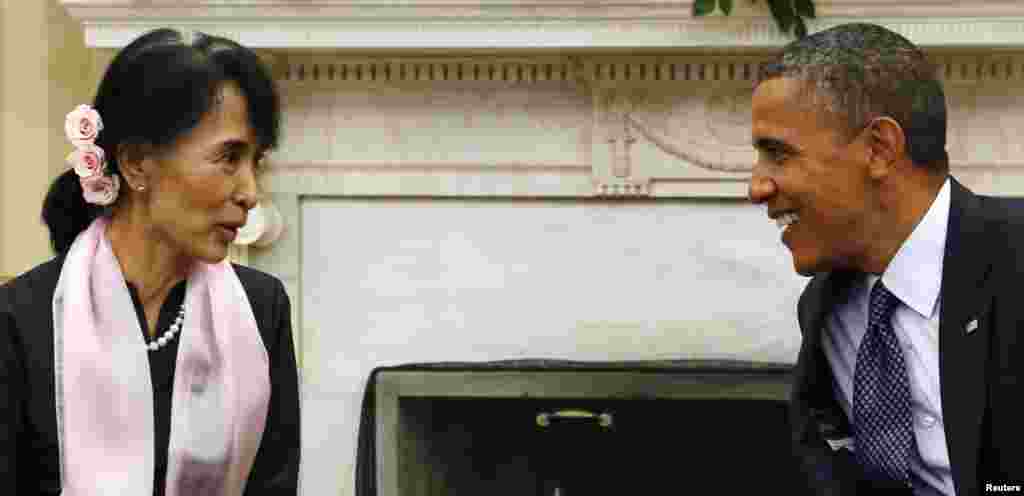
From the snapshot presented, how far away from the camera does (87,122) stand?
79.5 inches

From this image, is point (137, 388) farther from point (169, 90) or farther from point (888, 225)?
point (888, 225)

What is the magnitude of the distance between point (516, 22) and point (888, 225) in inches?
57.3

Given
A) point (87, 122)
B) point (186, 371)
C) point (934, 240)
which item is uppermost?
point (87, 122)

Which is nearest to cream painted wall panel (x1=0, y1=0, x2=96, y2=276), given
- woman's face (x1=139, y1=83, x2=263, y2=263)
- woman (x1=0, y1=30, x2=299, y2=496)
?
woman (x1=0, y1=30, x2=299, y2=496)

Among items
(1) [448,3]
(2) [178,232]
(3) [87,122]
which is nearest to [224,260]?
(2) [178,232]

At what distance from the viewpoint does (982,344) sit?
2.00 m

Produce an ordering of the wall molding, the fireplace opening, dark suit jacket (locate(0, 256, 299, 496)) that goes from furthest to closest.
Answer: the fireplace opening
the wall molding
dark suit jacket (locate(0, 256, 299, 496))

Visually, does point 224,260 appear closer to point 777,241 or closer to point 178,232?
point 178,232

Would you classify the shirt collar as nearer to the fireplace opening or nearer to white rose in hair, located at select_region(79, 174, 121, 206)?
white rose in hair, located at select_region(79, 174, 121, 206)

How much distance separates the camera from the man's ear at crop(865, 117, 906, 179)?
6.81ft

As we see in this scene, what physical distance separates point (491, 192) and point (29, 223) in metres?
1.04

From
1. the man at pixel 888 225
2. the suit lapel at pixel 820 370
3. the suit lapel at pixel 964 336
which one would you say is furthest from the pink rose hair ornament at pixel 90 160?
the suit lapel at pixel 964 336

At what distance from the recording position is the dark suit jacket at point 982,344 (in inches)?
78.1

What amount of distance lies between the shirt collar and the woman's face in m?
0.80
